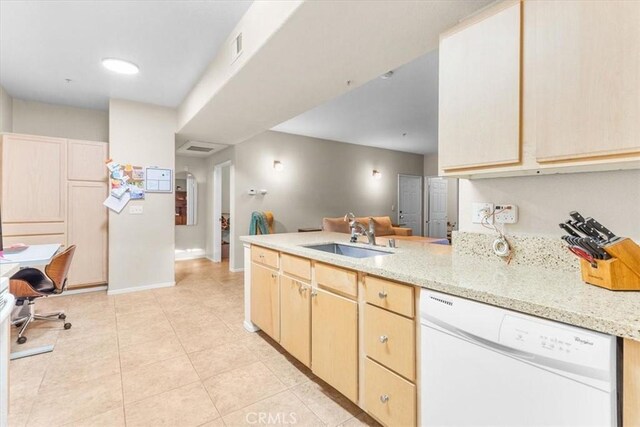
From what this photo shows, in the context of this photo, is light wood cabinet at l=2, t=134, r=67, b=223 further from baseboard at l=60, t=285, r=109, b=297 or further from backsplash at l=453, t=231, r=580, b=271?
backsplash at l=453, t=231, r=580, b=271

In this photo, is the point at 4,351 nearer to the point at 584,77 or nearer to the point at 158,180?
the point at 584,77

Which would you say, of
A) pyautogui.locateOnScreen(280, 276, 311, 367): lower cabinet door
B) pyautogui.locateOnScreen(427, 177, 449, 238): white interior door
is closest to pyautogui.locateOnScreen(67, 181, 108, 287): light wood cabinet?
pyautogui.locateOnScreen(280, 276, 311, 367): lower cabinet door

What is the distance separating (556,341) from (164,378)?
224 cm

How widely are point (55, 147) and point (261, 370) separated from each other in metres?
3.84

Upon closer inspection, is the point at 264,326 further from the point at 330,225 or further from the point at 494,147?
the point at 330,225

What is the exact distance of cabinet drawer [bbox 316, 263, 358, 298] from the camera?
1.62m

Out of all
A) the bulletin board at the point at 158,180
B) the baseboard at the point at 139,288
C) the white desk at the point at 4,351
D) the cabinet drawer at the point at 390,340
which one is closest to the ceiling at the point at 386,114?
the bulletin board at the point at 158,180

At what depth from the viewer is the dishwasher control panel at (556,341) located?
0.79m

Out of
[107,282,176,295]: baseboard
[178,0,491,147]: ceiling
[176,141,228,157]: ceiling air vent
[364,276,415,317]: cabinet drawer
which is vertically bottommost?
[107,282,176,295]: baseboard

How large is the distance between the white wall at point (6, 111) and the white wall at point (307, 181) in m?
2.89

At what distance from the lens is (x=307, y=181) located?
244 inches

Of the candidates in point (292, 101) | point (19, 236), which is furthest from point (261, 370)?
point (19, 236)

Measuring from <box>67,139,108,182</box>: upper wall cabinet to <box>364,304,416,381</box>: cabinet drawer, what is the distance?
4.19 m

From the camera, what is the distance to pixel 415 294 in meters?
1.30
